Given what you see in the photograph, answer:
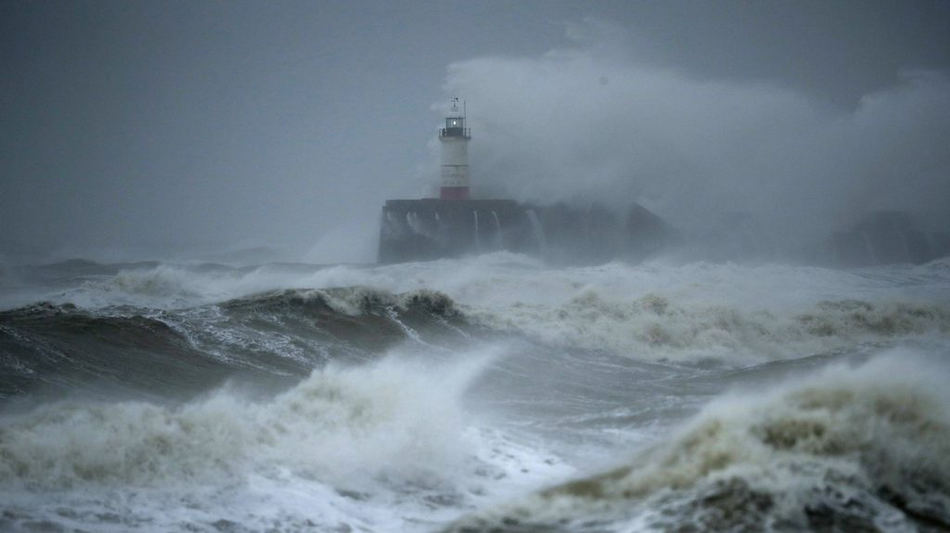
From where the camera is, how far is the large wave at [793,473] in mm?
5000

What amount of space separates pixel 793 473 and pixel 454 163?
102ft

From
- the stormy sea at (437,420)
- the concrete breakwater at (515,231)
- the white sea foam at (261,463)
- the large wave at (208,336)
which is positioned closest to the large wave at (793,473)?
the stormy sea at (437,420)

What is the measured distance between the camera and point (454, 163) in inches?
1411

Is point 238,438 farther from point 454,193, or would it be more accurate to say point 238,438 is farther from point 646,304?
point 454,193

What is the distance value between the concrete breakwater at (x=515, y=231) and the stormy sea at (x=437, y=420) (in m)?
16.8

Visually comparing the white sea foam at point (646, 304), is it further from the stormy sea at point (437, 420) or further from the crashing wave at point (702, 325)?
the stormy sea at point (437, 420)

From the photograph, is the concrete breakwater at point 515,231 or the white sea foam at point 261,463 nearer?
the white sea foam at point 261,463

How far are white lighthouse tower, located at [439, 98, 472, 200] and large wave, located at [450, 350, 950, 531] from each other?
2979cm

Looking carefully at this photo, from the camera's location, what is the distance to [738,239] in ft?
132

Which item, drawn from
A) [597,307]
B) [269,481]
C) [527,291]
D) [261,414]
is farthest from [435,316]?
[269,481]

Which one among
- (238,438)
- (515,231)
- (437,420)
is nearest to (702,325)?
(437,420)

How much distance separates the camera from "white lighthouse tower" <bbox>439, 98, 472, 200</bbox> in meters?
35.8

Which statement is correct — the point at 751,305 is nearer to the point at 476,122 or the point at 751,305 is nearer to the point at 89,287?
the point at 89,287

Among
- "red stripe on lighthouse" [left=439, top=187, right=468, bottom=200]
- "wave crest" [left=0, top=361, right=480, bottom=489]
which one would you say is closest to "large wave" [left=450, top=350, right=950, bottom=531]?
"wave crest" [left=0, top=361, right=480, bottom=489]
